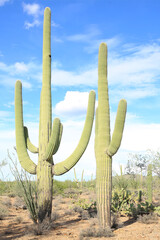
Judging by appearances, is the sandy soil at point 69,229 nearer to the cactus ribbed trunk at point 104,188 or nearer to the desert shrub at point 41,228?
the desert shrub at point 41,228

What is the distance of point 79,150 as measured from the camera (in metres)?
9.41

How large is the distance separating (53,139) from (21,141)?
158cm

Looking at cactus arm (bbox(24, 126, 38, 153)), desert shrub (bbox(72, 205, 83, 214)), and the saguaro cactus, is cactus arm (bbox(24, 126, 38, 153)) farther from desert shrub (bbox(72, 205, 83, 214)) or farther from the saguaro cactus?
desert shrub (bbox(72, 205, 83, 214))

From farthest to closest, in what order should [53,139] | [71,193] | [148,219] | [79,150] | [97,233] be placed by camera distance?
[71,193] → [148,219] → [79,150] → [53,139] → [97,233]

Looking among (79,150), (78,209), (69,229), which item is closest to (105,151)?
(79,150)

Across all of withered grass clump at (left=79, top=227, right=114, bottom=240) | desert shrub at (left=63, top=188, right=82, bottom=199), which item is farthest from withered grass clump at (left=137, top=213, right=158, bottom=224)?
desert shrub at (left=63, top=188, right=82, bottom=199)

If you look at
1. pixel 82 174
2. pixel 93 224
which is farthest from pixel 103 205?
pixel 82 174

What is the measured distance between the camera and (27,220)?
11.3 m

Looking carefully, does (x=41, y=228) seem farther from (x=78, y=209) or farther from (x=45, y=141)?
(x=78, y=209)

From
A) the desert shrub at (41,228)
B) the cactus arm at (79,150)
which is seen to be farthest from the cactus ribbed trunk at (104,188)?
the desert shrub at (41,228)

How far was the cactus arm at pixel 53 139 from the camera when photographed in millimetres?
9062

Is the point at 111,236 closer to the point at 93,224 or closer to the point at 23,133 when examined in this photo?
the point at 93,224

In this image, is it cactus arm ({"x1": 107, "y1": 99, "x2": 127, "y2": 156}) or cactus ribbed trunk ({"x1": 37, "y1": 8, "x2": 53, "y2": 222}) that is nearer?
cactus arm ({"x1": 107, "y1": 99, "x2": 127, "y2": 156})

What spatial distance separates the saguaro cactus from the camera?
30.5 ft
